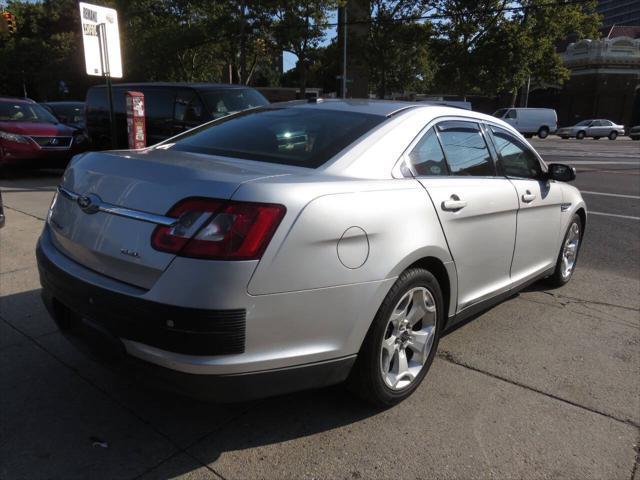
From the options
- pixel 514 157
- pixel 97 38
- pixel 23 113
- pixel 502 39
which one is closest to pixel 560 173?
pixel 514 157

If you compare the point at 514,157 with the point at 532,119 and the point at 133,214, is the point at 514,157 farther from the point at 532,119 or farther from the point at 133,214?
the point at 532,119

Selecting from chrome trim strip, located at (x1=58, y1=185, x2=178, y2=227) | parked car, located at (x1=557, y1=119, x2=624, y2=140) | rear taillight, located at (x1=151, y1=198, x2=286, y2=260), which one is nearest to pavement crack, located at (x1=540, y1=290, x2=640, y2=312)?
rear taillight, located at (x1=151, y1=198, x2=286, y2=260)

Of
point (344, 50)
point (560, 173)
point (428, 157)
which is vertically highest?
point (344, 50)

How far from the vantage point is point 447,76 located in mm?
36781

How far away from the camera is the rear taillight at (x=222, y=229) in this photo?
6.83 ft

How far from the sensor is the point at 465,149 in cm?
347

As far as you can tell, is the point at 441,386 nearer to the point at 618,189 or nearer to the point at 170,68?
the point at 618,189

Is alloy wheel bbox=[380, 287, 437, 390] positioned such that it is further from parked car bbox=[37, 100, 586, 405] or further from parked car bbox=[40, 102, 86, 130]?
parked car bbox=[40, 102, 86, 130]

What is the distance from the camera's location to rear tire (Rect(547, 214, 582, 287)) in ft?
15.6

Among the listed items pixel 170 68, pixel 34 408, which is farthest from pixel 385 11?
pixel 34 408

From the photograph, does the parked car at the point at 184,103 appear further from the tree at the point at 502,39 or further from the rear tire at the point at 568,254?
the tree at the point at 502,39

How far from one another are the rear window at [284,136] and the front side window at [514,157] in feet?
4.06

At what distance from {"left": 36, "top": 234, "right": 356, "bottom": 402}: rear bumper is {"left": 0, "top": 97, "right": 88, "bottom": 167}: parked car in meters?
9.65

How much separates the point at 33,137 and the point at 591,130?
1549 inches
